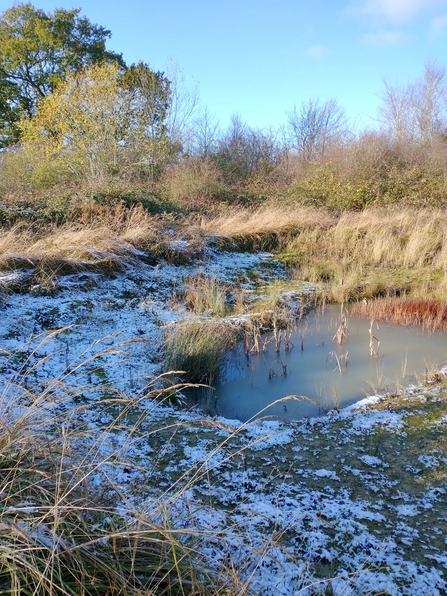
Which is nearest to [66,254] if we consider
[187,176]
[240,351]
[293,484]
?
Result: [240,351]

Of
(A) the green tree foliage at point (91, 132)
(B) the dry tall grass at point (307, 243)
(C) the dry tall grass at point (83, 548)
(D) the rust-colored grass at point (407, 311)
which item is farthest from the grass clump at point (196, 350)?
(A) the green tree foliage at point (91, 132)

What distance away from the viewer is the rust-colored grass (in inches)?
239

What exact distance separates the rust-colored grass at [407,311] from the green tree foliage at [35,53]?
60.9ft

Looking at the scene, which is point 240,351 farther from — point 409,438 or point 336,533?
point 336,533

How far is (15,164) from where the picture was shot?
50.6 ft

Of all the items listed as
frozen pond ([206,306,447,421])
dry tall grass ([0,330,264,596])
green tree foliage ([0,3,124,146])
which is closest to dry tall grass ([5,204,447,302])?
frozen pond ([206,306,447,421])

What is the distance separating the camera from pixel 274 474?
2.70 meters

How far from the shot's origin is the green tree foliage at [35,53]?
64.5 ft

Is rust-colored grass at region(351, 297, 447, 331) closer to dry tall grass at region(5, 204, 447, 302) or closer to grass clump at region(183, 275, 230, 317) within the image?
dry tall grass at region(5, 204, 447, 302)

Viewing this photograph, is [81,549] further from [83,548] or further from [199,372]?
[199,372]

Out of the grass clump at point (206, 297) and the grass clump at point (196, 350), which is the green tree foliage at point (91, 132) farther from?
the grass clump at point (196, 350)

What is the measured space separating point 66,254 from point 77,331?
1922mm

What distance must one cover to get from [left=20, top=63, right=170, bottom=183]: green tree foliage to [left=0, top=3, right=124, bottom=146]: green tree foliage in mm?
5448

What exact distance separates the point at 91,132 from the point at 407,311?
11.4 m
